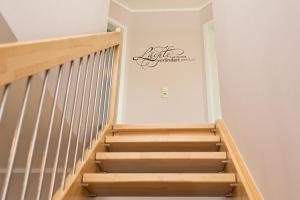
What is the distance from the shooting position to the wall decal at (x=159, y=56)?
14.7 ft

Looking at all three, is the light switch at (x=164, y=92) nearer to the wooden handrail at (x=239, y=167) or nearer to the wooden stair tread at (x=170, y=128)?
the wooden stair tread at (x=170, y=128)

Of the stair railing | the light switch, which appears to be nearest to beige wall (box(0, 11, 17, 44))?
the stair railing

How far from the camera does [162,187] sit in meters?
1.75

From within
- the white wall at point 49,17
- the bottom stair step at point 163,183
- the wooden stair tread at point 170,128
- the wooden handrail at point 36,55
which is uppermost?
the white wall at point 49,17

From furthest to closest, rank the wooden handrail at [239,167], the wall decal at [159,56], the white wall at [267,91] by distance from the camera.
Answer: the wall decal at [159,56] → the wooden handrail at [239,167] → the white wall at [267,91]

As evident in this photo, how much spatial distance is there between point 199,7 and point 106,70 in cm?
254

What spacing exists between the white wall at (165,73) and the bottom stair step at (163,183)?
2.41 m

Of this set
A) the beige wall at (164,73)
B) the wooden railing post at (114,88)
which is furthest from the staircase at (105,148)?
the beige wall at (164,73)

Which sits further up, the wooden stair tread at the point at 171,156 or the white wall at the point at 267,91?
the white wall at the point at 267,91

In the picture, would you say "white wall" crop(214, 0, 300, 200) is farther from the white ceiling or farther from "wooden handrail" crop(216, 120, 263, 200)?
the white ceiling

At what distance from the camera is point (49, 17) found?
1.83m

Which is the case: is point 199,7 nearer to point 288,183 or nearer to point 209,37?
point 209,37

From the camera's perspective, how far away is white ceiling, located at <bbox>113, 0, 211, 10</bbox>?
4.57m

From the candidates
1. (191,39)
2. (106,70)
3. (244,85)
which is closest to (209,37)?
(191,39)
